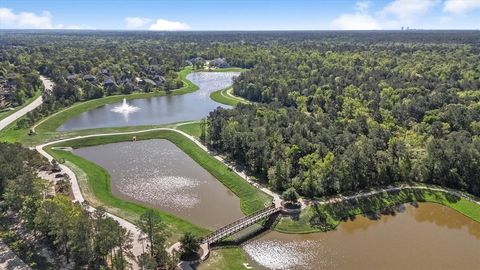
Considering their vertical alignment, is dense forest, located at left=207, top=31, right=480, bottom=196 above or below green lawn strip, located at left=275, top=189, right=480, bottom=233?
above

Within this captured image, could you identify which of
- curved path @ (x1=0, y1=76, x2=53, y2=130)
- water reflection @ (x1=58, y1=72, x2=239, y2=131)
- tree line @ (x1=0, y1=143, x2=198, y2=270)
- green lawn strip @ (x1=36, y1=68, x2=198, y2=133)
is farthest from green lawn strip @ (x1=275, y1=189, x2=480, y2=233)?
curved path @ (x1=0, y1=76, x2=53, y2=130)

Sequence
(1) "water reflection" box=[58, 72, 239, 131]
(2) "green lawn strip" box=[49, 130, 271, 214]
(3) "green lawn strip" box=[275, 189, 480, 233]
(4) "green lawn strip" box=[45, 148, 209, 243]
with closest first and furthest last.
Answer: (4) "green lawn strip" box=[45, 148, 209, 243]
(3) "green lawn strip" box=[275, 189, 480, 233]
(2) "green lawn strip" box=[49, 130, 271, 214]
(1) "water reflection" box=[58, 72, 239, 131]

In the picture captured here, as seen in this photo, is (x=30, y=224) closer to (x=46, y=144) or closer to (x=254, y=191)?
(x=254, y=191)

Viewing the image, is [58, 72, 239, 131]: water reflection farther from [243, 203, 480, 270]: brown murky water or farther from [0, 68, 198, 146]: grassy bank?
[243, 203, 480, 270]: brown murky water

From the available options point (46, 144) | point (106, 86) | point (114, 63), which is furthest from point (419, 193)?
point (114, 63)

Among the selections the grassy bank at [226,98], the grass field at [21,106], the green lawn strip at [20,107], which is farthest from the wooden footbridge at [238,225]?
the grass field at [21,106]

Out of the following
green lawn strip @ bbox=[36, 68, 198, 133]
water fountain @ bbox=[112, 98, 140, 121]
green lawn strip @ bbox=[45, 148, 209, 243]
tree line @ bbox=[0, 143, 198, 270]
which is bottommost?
water fountain @ bbox=[112, 98, 140, 121]
